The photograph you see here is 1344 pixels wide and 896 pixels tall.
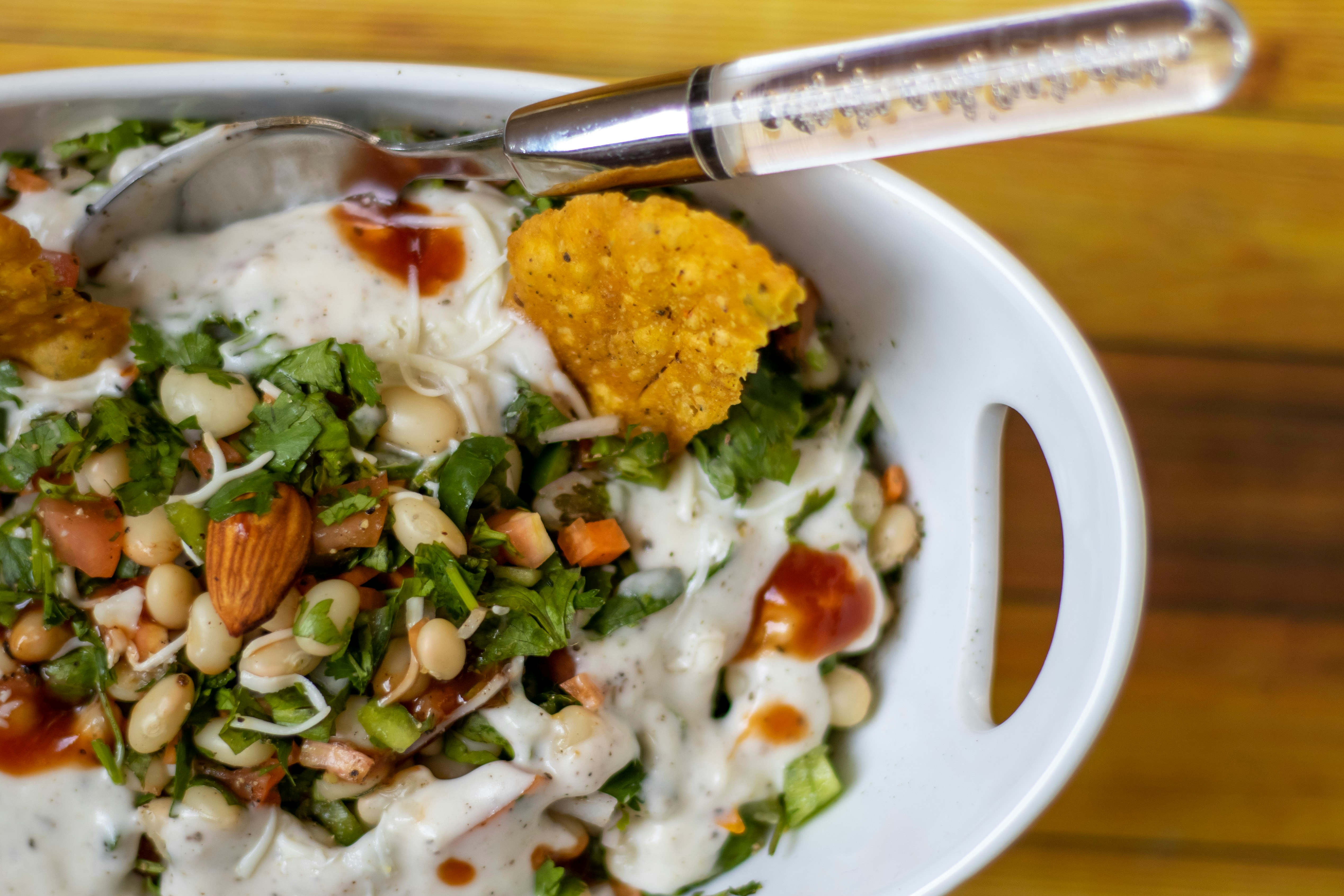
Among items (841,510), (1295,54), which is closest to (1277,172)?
(1295,54)

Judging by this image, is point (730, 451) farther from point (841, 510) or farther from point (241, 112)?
point (241, 112)

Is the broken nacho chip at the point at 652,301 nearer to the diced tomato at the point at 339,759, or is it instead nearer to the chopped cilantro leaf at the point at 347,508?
the chopped cilantro leaf at the point at 347,508

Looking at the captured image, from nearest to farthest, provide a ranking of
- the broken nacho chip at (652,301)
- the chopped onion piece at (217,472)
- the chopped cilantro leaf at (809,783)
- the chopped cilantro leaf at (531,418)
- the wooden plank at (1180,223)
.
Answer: the broken nacho chip at (652,301)
the chopped onion piece at (217,472)
the chopped cilantro leaf at (531,418)
the chopped cilantro leaf at (809,783)
the wooden plank at (1180,223)

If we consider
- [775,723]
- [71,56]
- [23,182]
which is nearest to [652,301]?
[775,723]

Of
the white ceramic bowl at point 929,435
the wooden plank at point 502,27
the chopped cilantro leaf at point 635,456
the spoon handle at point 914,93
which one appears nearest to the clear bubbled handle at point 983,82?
the spoon handle at point 914,93

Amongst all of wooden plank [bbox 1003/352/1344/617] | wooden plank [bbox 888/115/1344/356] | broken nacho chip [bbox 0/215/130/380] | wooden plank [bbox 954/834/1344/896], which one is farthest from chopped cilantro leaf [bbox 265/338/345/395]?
wooden plank [bbox 954/834/1344/896]

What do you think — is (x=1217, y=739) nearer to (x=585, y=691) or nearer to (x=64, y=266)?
(x=585, y=691)
